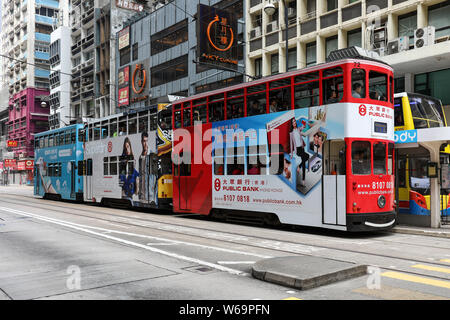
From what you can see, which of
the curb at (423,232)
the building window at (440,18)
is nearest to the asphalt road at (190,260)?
the curb at (423,232)

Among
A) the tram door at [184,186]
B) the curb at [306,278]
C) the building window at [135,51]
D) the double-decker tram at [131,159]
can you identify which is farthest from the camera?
the building window at [135,51]

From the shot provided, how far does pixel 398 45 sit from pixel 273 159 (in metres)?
11.6

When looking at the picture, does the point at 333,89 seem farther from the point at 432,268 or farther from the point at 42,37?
the point at 42,37

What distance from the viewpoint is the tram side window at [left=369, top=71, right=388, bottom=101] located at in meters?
12.0

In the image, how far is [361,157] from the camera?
11.7 meters

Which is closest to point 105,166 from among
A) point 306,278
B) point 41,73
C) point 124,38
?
point 306,278

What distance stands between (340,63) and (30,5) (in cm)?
8295

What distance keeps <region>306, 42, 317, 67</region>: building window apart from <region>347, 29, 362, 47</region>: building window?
101 inches

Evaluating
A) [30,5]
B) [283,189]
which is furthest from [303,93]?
[30,5]

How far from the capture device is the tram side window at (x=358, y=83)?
38.2 ft

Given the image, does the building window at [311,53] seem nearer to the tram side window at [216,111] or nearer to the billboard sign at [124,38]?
the tram side window at [216,111]

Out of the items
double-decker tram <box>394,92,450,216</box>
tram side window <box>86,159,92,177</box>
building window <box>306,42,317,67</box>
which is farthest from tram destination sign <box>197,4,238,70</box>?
double-decker tram <box>394,92,450,216</box>

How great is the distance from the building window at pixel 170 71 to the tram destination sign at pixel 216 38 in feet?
28.8

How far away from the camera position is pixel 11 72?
88062mm
